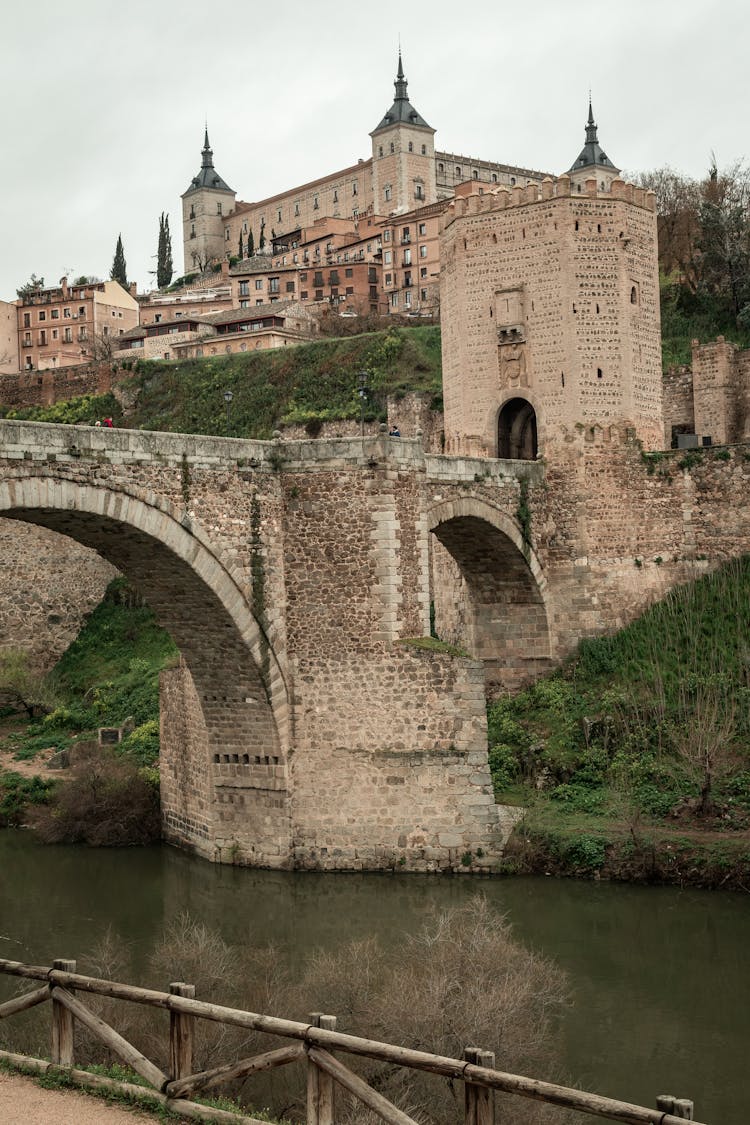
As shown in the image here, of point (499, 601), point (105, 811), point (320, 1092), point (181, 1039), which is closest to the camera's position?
point (320, 1092)

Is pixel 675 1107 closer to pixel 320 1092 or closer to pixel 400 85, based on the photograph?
pixel 320 1092

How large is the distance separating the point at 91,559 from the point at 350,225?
→ 46032mm

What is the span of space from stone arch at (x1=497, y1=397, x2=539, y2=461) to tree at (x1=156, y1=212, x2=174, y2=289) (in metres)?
62.5

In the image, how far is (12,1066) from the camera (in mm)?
8070

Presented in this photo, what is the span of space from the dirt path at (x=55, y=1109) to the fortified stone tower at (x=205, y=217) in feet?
286

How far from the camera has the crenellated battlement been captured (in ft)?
77.6

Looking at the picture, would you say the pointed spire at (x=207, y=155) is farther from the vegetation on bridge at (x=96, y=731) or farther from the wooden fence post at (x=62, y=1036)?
the wooden fence post at (x=62, y=1036)

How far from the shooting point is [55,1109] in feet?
24.4

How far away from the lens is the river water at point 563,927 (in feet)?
39.7

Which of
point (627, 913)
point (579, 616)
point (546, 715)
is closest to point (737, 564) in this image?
point (579, 616)

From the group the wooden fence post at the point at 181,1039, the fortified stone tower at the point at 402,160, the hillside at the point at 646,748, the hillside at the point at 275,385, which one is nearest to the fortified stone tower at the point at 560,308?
the hillside at the point at 646,748

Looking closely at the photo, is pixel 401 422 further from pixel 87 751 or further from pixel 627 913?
pixel 627 913

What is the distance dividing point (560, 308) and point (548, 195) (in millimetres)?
2069

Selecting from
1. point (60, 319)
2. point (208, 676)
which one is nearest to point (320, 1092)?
point (208, 676)
